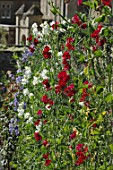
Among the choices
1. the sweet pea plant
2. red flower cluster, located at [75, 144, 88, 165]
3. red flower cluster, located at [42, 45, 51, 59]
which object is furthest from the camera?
red flower cluster, located at [42, 45, 51, 59]

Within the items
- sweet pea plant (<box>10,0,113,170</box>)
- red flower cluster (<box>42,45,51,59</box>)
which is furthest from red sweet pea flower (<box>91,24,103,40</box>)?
red flower cluster (<box>42,45,51,59</box>)

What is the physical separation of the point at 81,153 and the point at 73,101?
54 centimetres

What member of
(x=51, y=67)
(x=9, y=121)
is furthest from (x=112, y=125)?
(x=9, y=121)

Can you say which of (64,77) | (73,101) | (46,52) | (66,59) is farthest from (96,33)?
(46,52)

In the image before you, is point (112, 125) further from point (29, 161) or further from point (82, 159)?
point (29, 161)

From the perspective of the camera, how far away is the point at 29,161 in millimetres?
5438

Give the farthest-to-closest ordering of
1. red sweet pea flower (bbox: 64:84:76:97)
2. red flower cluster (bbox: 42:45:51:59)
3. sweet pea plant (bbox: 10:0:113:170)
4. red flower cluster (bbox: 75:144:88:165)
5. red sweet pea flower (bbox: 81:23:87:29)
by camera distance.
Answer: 1. red flower cluster (bbox: 42:45:51:59)
2. red sweet pea flower (bbox: 81:23:87:29)
3. red sweet pea flower (bbox: 64:84:76:97)
4. red flower cluster (bbox: 75:144:88:165)
5. sweet pea plant (bbox: 10:0:113:170)

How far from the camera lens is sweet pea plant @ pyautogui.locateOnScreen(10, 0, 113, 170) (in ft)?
12.0

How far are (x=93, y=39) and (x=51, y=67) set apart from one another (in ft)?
4.40

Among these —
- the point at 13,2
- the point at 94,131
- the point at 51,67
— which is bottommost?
→ the point at 94,131

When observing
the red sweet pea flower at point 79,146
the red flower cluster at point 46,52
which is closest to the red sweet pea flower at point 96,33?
the red sweet pea flower at point 79,146

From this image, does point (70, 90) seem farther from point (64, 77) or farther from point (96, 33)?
point (96, 33)

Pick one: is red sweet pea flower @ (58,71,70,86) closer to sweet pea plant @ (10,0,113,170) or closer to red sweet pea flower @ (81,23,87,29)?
sweet pea plant @ (10,0,113,170)

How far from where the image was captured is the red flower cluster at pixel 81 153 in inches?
150
